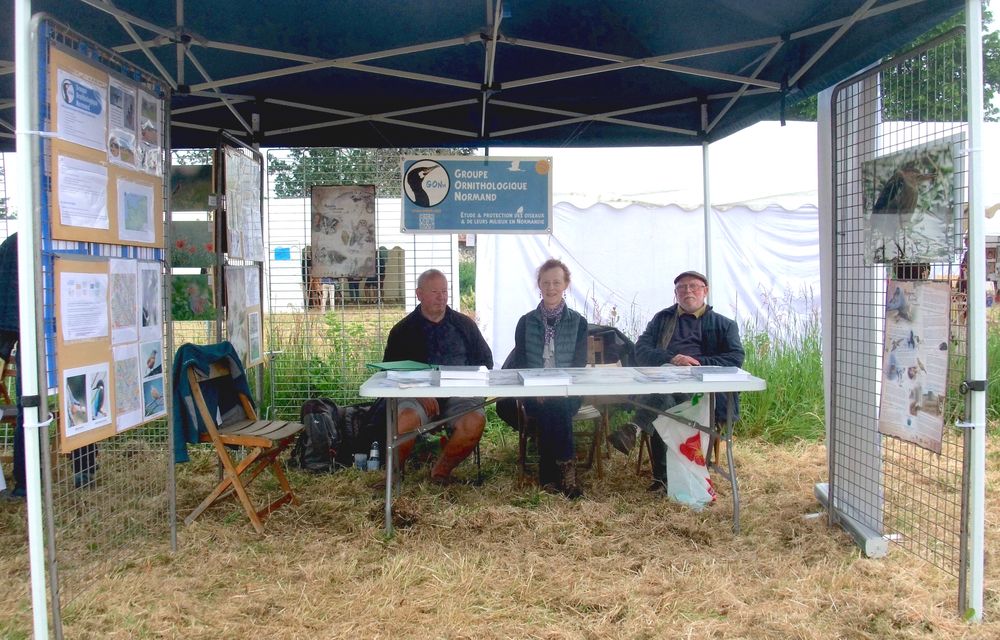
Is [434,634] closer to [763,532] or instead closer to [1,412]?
[763,532]

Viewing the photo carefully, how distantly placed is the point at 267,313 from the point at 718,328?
3.62m

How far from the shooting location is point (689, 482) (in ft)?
14.3

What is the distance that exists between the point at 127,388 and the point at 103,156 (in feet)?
2.95

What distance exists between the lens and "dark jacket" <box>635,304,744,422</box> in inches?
180

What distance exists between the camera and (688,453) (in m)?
4.34

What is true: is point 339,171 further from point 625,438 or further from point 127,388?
point 127,388

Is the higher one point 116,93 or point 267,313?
point 116,93

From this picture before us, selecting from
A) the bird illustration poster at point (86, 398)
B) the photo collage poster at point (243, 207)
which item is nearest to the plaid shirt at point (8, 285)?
the photo collage poster at point (243, 207)

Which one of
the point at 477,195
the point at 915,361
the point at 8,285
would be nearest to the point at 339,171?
the point at 477,195

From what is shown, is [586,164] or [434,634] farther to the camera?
[586,164]

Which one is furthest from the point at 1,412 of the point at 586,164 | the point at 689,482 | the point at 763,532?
the point at 586,164

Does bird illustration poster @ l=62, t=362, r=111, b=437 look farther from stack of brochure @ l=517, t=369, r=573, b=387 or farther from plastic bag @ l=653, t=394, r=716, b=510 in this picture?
plastic bag @ l=653, t=394, r=716, b=510

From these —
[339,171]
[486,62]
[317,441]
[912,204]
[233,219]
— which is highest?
[486,62]

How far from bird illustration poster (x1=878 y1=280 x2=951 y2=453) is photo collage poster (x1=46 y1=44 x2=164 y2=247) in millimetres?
3081
